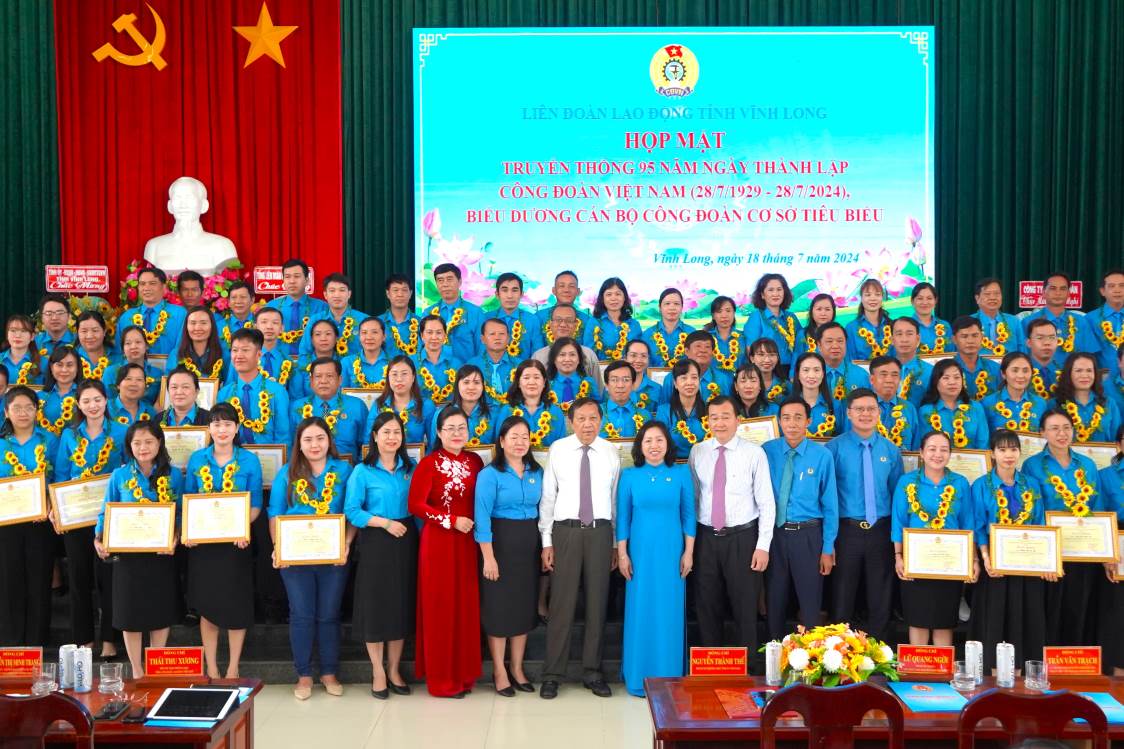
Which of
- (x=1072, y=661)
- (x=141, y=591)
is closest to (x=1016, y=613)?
(x=1072, y=661)

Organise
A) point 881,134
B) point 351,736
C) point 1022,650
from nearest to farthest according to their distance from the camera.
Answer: point 351,736, point 1022,650, point 881,134

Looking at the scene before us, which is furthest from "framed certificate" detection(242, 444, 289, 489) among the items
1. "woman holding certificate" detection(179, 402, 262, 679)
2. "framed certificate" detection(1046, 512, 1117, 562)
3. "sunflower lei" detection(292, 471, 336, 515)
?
"framed certificate" detection(1046, 512, 1117, 562)

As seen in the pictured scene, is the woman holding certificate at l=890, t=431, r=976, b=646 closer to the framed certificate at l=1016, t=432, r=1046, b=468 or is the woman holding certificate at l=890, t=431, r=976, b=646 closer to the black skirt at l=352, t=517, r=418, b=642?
the framed certificate at l=1016, t=432, r=1046, b=468

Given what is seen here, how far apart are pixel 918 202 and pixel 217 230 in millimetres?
5847

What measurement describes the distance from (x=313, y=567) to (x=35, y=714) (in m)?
2.65

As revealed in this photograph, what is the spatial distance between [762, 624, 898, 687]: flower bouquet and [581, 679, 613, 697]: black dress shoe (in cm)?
209

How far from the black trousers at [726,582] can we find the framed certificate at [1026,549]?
3.73 ft

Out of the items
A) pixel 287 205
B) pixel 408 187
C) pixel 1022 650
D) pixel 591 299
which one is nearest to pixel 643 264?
pixel 591 299

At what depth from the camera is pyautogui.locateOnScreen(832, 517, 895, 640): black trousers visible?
539 centimetres

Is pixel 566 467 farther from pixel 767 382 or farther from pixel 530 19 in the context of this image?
pixel 530 19

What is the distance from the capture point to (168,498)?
5.34 m

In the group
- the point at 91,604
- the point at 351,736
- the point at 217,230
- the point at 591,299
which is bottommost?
the point at 351,736

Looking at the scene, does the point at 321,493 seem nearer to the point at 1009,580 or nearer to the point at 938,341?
the point at 1009,580

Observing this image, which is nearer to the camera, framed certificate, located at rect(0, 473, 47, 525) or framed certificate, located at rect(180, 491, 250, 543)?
framed certificate, located at rect(180, 491, 250, 543)
